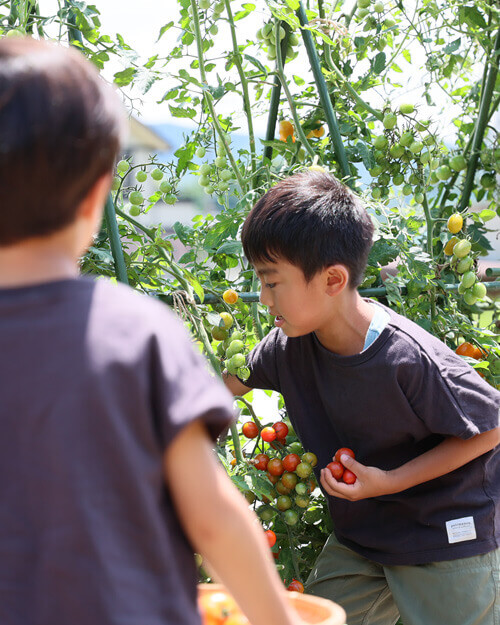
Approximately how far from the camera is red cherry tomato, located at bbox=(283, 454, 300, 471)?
1619 millimetres

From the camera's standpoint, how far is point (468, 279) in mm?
2027

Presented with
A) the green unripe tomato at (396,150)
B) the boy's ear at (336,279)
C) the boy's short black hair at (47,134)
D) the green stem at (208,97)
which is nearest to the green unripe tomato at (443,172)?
the green unripe tomato at (396,150)

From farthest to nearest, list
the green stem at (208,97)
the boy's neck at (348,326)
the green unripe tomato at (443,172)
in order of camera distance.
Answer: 1. the green unripe tomato at (443,172)
2. the green stem at (208,97)
3. the boy's neck at (348,326)

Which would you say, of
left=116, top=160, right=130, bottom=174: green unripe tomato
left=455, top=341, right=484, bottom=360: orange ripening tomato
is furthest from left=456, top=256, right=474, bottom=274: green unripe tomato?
left=116, top=160, right=130, bottom=174: green unripe tomato

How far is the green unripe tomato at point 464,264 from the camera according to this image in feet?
6.66

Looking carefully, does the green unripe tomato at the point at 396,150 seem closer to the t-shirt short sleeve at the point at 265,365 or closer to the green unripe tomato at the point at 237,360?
the t-shirt short sleeve at the point at 265,365

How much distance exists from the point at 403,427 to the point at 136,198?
843 millimetres

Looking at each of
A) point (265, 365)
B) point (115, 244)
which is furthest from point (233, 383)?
point (115, 244)

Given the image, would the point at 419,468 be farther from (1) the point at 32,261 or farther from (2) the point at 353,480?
(1) the point at 32,261

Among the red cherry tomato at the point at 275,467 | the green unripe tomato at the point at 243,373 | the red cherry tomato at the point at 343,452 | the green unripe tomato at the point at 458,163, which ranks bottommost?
the red cherry tomato at the point at 275,467

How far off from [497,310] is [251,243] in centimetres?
134

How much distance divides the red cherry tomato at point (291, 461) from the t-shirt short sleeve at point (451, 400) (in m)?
0.29

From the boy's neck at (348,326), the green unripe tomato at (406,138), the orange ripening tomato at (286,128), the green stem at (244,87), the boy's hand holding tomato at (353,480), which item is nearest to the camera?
the boy's hand holding tomato at (353,480)

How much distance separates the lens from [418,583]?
5.13 ft
